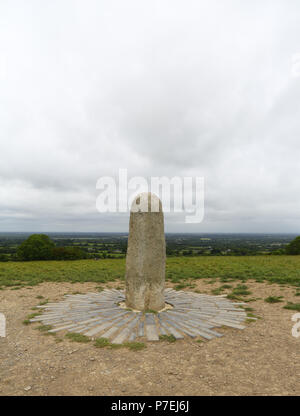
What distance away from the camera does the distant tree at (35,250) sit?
1155 inches

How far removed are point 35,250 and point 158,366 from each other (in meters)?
29.5

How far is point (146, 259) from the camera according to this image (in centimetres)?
728

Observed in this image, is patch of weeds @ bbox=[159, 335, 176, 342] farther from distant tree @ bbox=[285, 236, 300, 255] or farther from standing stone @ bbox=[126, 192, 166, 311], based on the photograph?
distant tree @ bbox=[285, 236, 300, 255]

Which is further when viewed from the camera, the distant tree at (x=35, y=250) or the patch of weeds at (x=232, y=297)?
the distant tree at (x=35, y=250)

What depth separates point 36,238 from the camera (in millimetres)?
30969

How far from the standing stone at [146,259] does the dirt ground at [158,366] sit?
2.25 metres

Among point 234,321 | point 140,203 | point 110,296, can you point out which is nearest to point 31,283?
point 110,296

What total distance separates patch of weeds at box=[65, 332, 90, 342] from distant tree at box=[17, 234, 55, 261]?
26986 mm

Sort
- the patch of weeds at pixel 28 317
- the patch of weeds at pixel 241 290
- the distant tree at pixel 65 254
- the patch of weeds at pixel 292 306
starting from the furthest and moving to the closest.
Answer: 1. the distant tree at pixel 65 254
2. the patch of weeds at pixel 241 290
3. the patch of weeds at pixel 292 306
4. the patch of weeds at pixel 28 317

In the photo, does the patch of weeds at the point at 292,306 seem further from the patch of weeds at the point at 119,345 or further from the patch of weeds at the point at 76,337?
the patch of weeds at the point at 76,337

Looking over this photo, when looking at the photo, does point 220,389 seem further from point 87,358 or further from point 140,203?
point 140,203

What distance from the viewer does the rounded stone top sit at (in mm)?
7465

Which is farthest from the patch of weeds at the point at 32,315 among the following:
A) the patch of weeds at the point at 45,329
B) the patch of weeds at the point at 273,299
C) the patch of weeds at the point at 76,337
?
the patch of weeds at the point at 273,299

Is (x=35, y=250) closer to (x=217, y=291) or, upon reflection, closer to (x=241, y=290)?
(x=217, y=291)
